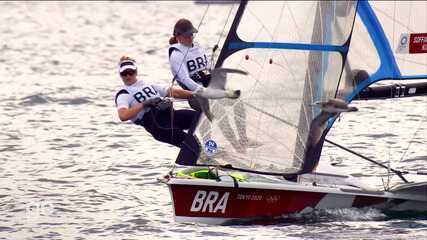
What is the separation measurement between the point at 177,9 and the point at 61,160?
30.1m

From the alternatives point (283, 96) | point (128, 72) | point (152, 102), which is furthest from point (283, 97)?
point (128, 72)

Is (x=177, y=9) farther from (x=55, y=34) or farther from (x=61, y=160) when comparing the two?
(x=61, y=160)

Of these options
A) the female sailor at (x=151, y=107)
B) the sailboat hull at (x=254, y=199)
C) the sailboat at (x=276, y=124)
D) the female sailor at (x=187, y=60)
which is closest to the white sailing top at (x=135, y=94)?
the female sailor at (x=151, y=107)

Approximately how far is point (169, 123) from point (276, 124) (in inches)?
64.6

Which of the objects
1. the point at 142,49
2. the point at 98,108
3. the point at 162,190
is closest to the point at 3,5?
the point at 142,49

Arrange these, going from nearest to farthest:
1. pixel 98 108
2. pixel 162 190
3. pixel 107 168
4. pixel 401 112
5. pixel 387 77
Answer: pixel 387 77, pixel 162 190, pixel 107 168, pixel 401 112, pixel 98 108

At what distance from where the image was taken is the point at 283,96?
48.9 ft

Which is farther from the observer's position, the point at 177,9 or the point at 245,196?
the point at 177,9

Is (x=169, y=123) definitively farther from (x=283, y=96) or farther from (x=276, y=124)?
(x=283, y=96)

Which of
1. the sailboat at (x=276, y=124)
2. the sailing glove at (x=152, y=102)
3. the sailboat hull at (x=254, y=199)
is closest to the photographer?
the sailboat at (x=276, y=124)

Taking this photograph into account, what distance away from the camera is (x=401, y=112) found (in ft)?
78.3

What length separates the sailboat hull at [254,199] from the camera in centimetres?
1483

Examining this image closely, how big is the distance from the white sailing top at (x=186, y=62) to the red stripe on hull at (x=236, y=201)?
1.57m

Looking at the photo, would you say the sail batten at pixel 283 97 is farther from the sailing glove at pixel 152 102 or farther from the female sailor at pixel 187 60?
the sailing glove at pixel 152 102
